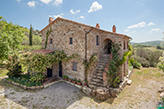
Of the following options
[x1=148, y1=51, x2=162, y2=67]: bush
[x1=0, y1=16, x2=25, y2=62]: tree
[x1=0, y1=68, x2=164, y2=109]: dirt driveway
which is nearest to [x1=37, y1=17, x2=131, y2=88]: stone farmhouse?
[x1=0, y1=68, x2=164, y2=109]: dirt driveway

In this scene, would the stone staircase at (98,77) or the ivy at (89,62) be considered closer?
the stone staircase at (98,77)

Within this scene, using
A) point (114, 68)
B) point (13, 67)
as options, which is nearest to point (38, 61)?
point (13, 67)

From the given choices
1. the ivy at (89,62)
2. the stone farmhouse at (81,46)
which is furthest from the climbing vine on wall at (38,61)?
the ivy at (89,62)

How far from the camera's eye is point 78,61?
1009 centimetres

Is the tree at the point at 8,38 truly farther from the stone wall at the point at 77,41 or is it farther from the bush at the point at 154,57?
the bush at the point at 154,57

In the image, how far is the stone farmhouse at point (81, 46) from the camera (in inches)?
376

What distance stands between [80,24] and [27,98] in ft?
28.6

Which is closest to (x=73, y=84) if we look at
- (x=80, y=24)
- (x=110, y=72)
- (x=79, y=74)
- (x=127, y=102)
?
(x=79, y=74)

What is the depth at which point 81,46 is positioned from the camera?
385 inches

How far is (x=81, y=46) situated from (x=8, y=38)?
1373cm

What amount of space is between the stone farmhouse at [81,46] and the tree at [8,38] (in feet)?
27.3

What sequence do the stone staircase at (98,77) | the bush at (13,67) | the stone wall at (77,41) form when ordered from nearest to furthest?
the stone staircase at (98,77) < the stone wall at (77,41) < the bush at (13,67)

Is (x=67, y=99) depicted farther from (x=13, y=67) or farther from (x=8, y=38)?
(x=8, y=38)

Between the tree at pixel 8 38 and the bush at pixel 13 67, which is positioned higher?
the tree at pixel 8 38
